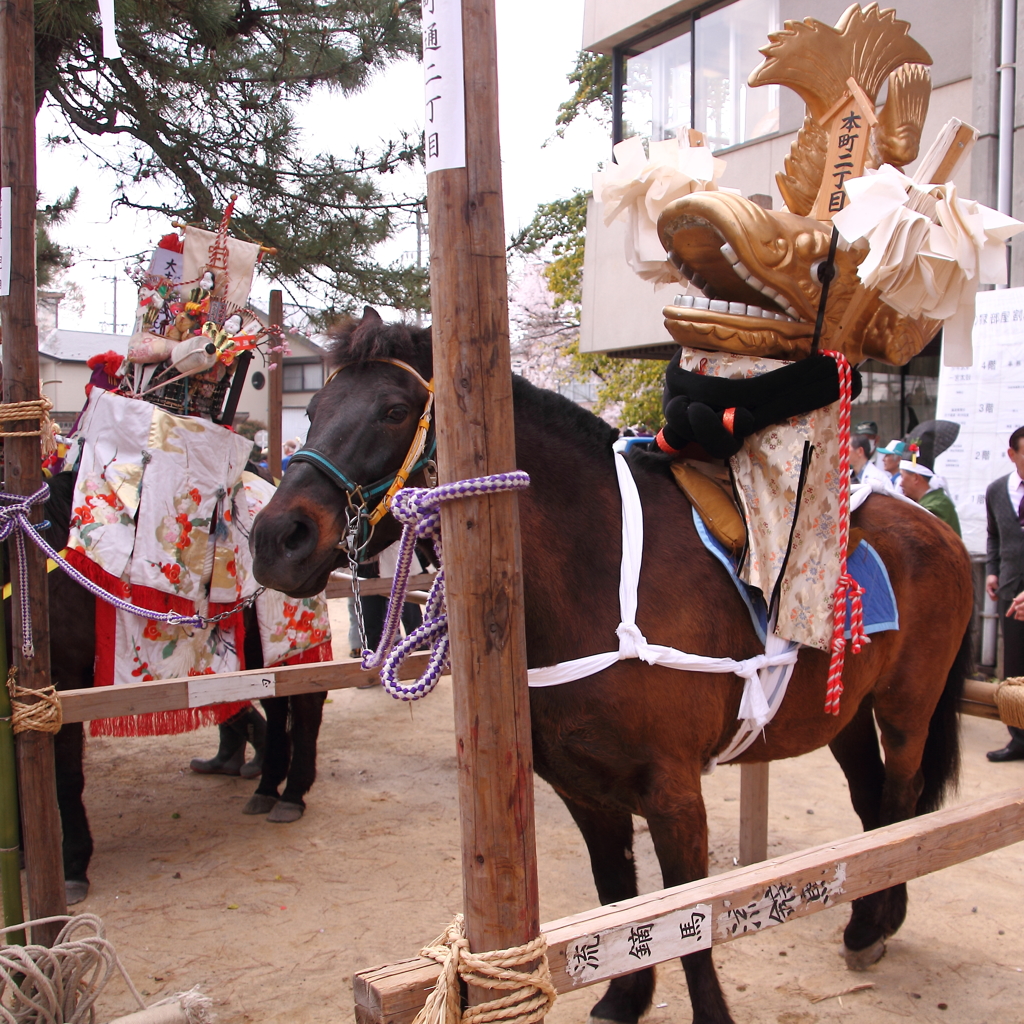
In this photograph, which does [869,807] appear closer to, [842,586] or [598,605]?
[842,586]

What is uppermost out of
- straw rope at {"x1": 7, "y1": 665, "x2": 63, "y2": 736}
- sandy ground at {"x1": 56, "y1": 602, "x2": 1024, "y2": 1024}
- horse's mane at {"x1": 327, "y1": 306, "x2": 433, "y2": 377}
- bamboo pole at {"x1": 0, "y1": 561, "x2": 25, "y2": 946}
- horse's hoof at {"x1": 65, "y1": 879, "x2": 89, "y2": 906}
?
horse's mane at {"x1": 327, "y1": 306, "x2": 433, "y2": 377}

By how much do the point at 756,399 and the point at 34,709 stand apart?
2.22 m

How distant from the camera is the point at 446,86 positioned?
1.31m

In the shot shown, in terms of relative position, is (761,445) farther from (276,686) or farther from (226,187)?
(226,187)

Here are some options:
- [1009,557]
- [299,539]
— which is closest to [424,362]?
[299,539]

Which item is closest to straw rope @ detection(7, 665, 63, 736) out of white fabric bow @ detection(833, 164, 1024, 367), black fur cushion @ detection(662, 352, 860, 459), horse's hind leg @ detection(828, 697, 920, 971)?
black fur cushion @ detection(662, 352, 860, 459)

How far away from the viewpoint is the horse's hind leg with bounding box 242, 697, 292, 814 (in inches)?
178

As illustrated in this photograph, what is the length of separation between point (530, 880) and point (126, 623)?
9.61ft

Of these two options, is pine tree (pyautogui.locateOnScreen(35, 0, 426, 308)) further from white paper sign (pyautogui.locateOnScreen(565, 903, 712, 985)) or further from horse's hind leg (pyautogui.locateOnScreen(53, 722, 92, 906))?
white paper sign (pyautogui.locateOnScreen(565, 903, 712, 985))

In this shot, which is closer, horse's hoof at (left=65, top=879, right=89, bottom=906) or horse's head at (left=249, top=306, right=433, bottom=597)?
horse's head at (left=249, top=306, right=433, bottom=597)

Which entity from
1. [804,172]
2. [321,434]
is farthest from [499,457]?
[804,172]

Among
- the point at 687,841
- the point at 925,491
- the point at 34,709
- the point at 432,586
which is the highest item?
the point at 432,586

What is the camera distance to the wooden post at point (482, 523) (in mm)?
1329

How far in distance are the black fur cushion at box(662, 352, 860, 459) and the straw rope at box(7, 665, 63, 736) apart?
2012 mm
